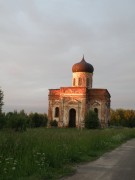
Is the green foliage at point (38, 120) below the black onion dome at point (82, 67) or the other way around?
below

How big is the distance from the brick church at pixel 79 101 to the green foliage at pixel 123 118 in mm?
23373

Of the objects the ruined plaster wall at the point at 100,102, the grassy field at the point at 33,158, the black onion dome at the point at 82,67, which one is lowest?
the grassy field at the point at 33,158

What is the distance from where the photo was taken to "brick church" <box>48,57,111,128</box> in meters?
55.4

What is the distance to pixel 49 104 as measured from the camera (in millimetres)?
59094

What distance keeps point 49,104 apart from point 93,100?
8.10 metres

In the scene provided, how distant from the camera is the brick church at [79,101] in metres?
55.4

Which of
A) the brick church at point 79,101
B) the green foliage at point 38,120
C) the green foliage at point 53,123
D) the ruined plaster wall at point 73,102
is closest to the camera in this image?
the ruined plaster wall at point 73,102

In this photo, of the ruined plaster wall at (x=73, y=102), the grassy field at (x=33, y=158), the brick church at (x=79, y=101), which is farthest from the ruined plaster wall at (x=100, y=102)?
the grassy field at (x=33, y=158)

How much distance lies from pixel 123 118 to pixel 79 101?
3123 cm

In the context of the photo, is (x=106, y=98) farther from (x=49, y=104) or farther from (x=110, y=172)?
(x=110, y=172)

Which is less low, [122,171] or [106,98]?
[106,98]

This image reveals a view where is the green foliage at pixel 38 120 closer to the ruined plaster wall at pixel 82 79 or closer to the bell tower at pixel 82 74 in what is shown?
the bell tower at pixel 82 74

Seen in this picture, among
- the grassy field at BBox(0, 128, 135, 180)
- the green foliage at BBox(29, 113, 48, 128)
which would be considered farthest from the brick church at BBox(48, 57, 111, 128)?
the grassy field at BBox(0, 128, 135, 180)

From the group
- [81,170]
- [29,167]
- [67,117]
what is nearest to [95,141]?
[81,170]
